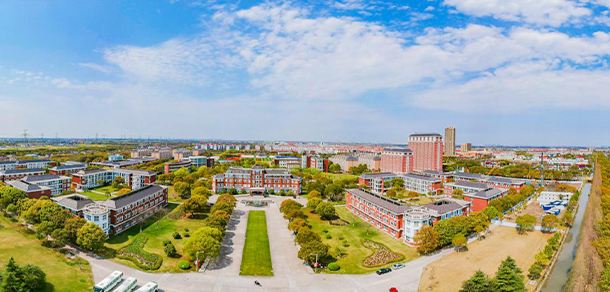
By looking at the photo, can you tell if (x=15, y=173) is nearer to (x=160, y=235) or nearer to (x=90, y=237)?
(x=160, y=235)

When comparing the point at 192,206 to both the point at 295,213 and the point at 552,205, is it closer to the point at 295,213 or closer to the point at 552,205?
the point at 295,213

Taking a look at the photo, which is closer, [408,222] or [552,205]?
[408,222]

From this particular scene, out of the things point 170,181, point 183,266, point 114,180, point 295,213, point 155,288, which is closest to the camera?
point 155,288

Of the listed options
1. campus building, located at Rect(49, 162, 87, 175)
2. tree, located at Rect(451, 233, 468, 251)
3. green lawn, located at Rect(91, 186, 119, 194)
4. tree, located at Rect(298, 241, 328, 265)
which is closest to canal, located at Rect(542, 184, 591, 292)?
tree, located at Rect(451, 233, 468, 251)

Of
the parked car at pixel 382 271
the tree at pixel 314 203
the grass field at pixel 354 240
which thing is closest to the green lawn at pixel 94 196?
the tree at pixel 314 203

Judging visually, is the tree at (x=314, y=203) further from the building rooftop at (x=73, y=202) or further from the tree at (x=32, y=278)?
the tree at (x=32, y=278)

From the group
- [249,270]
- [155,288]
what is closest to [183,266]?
[155,288]

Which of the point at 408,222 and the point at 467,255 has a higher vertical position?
the point at 408,222

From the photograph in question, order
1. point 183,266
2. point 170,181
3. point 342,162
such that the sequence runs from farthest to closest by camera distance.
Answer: point 342,162
point 170,181
point 183,266
